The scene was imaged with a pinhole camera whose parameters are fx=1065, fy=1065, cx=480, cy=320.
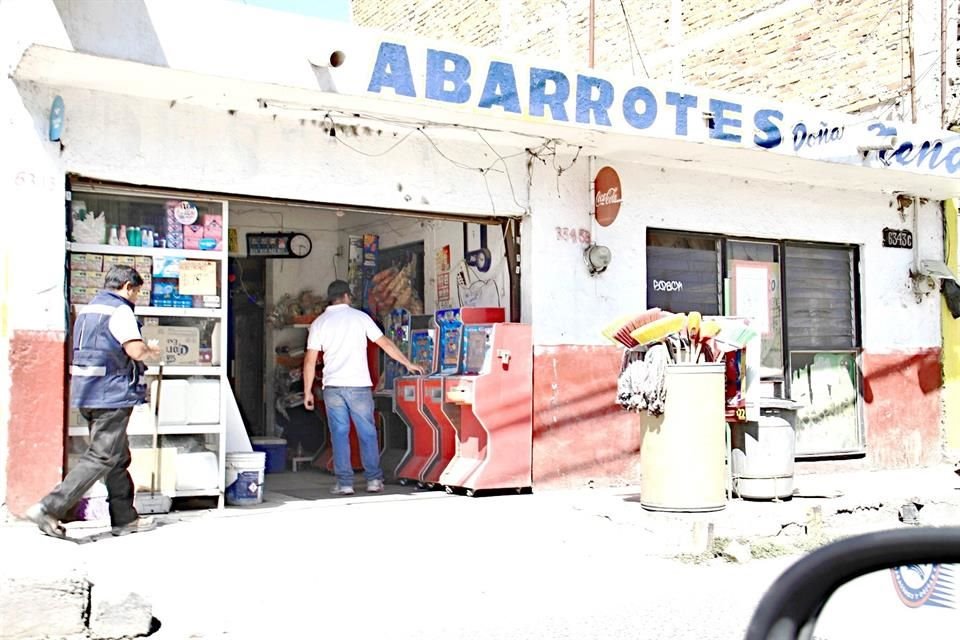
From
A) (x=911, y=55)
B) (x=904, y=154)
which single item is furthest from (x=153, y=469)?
(x=911, y=55)

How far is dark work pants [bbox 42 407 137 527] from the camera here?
725cm

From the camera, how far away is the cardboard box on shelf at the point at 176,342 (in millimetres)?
8828

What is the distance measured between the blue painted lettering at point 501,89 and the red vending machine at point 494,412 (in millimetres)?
2181

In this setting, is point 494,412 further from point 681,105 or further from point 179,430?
point 681,105

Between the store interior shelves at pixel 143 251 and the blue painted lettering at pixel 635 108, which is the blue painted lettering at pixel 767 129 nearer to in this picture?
the blue painted lettering at pixel 635 108

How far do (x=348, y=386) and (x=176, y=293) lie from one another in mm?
2076

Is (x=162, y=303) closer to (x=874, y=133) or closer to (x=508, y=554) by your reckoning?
(x=508, y=554)

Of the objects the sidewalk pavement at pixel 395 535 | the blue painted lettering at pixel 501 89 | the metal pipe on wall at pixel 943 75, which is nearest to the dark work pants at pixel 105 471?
the sidewalk pavement at pixel 395 535

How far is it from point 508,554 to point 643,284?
437 centimetres

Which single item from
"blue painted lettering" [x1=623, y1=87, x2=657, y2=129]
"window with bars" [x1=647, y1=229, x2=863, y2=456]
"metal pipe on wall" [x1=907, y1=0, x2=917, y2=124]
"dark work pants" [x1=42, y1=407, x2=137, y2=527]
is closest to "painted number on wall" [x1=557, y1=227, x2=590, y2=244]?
"window with bars" [x1=647, y1=229, x2=863, y2=456]

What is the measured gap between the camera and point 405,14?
23.3m

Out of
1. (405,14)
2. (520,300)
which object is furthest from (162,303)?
(405,14)

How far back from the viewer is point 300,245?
13.4 m

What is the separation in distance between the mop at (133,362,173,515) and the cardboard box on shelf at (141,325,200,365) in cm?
17
